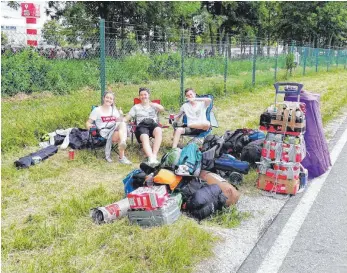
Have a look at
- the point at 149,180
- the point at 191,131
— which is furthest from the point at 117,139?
the point at 149,180

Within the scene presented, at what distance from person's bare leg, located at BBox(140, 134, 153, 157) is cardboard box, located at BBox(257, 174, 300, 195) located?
1740 mm

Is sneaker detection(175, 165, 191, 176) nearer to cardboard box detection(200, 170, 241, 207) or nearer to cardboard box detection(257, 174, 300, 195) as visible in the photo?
cardboard box detection(200, 170, 241, 207)

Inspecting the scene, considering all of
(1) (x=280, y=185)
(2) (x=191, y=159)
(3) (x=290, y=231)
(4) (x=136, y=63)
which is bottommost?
(3) (x=290, y=231)

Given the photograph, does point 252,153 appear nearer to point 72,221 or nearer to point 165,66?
point 72,221

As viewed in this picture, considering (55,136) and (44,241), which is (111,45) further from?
(44,241)

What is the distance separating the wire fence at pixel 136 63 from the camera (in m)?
8.56

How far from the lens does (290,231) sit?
3.99 metres

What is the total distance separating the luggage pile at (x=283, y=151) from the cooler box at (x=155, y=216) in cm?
157

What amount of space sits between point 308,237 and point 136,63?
7.84 metres

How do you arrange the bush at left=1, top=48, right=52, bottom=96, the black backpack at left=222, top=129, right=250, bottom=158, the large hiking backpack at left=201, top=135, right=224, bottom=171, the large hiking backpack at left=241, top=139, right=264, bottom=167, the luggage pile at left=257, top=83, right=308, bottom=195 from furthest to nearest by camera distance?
the bush at left=1, top=48, right=52, bottom=96
the black backpack at left=222, top=129, right=250, bottom=158
the large hiking backpack at left=241, top=139, right=264, bottom=167
the large hiking backpack at left=201, top=135, right=224, bottom=171
the luggage pile at left=257, top=83, right=308, bottom=195

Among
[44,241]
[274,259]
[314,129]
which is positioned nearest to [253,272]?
[274,259]

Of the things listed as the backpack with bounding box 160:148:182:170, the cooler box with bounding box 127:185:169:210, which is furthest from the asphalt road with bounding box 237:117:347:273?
the backpack with bounding box 160:148:182:170

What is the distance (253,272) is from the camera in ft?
10.6

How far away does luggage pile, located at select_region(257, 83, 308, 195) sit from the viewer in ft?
16.1
